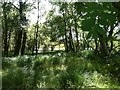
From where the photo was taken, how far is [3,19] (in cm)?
1488

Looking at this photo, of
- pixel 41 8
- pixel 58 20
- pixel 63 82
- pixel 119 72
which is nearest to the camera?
pixel 63 82

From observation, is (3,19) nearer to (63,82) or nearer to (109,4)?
(63,82)

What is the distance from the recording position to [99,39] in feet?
4.12

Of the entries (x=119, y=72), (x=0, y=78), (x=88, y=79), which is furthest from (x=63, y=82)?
(x=119, y=72)

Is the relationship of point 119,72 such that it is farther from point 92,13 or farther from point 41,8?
point 41,8

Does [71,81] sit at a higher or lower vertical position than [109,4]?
lower

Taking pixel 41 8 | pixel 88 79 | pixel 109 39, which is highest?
pixel 41 8

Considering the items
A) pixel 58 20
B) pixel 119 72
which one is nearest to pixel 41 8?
pixel 58 20

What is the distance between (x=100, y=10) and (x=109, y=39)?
0.50ft

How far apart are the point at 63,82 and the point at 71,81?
0.22 meters

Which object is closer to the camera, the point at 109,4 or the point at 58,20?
the point at 109,4

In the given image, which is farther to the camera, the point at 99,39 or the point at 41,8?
the point at 41,8

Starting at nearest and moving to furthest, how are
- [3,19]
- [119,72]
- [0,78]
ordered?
[0,78], [119,72], [3,19]

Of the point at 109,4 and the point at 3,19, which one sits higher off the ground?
the point at 3,19
